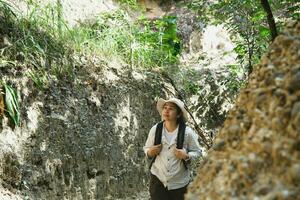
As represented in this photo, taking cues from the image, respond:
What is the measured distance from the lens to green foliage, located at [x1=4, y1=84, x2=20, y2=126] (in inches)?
194

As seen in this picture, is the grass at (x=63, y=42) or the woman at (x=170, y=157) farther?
the grass at (x=63, y=42)

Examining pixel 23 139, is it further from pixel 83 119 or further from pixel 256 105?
pixel 256 105

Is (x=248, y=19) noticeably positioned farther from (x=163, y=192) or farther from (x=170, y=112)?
(x=163, y=192)

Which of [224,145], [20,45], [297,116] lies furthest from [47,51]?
[297,116]

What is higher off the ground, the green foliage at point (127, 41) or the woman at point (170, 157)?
the green foliage at point (127, 41)

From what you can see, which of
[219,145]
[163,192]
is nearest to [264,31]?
[163,192]

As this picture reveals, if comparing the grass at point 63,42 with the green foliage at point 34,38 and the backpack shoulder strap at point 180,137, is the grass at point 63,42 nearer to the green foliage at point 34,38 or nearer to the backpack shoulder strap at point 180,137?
the green foliage at point 34,38

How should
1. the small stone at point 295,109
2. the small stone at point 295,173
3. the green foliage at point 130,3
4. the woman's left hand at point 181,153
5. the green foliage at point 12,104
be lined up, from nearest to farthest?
the small stone at point 295,173
the small stone at point 295,109
the woman's left hand at point 181,153
the green foliage at point 12,104
the green foliage at point 130,3

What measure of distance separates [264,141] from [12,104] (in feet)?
13.2

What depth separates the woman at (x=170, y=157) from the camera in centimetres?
388

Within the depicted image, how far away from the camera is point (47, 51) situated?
595 cm

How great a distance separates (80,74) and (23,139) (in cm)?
153

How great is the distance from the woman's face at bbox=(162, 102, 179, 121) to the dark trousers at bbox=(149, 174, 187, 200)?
0.57 meters

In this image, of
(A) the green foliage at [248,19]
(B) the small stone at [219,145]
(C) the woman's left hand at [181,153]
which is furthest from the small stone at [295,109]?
(A) the green foliage at [248,19]
